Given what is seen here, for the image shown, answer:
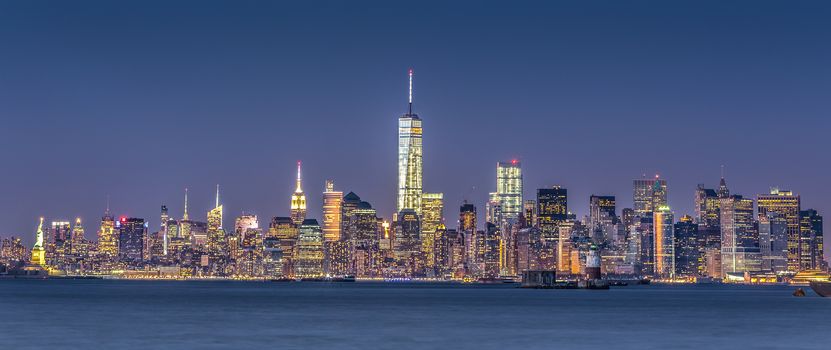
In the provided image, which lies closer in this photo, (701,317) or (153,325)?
(153,325)

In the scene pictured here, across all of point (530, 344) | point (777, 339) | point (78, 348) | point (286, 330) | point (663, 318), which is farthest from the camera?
point (663, 318)

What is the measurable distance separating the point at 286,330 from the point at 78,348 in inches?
927

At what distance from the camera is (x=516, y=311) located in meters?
152

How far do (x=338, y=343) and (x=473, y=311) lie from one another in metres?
59.8

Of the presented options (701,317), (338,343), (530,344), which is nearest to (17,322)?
(338,343)

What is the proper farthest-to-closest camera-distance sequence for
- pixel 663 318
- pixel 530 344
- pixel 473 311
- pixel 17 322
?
pixel 473 311, pixel 663 318, pixel 17 322, pixel 530 344

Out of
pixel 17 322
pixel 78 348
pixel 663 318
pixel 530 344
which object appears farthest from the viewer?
pixel 663 318

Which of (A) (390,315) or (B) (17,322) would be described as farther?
(A) (390,315)

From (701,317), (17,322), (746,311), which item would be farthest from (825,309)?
(17,322)

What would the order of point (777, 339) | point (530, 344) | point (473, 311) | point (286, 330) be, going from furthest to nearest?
point (473, 311)
point (286, 330)
point (777, 339)
point (530, 344)

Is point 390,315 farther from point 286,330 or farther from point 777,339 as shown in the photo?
point 777,339

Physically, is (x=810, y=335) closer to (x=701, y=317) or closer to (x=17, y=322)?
(x=701, y=317)

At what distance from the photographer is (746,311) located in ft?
529

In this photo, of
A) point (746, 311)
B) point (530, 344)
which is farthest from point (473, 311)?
point (530, 344)
